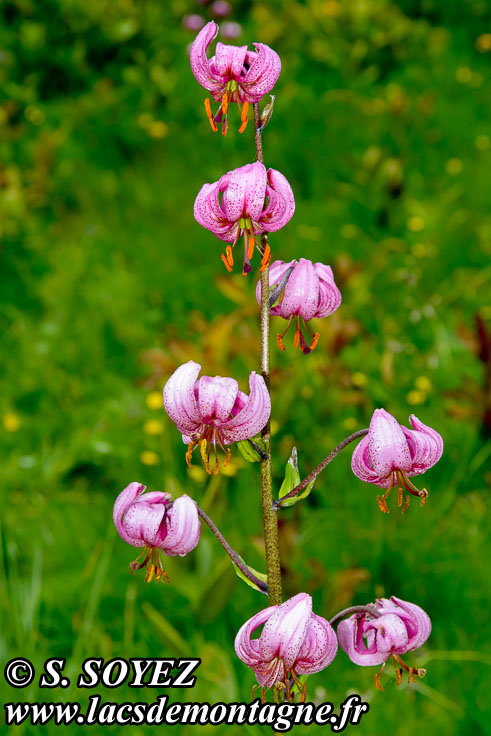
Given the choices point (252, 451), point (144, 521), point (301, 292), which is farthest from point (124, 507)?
point (301, 292)

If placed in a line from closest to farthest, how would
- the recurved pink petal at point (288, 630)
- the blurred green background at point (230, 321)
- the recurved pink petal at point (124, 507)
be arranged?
the recurved pink petal at point (288, 630) < the recurved pink petal at point (124, 507) < the blurred green background at point (230, 321)

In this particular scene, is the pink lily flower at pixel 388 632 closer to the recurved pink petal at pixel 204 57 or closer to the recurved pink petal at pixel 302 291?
the recurved pink petal at pixel 302 291

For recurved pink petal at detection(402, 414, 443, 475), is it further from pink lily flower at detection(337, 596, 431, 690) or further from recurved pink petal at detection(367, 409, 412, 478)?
pink lily flower at detection(337, 596, 431, 690)

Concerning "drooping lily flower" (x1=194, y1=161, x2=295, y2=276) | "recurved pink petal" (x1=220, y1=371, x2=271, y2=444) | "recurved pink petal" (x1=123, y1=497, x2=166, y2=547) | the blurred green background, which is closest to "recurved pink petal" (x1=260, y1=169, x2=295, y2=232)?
"drooping lily flower" (x1=194, y1=161, x2=295, y2=276)

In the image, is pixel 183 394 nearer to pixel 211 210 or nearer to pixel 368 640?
pixel 211 210

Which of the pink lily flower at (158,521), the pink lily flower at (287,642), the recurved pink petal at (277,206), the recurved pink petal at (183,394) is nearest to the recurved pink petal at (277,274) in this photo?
the recurved pink petal at (277,206)

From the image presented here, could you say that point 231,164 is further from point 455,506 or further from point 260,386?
point 260,386

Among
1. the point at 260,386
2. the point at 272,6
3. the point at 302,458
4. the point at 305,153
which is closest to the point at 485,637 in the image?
the point at 302,458
